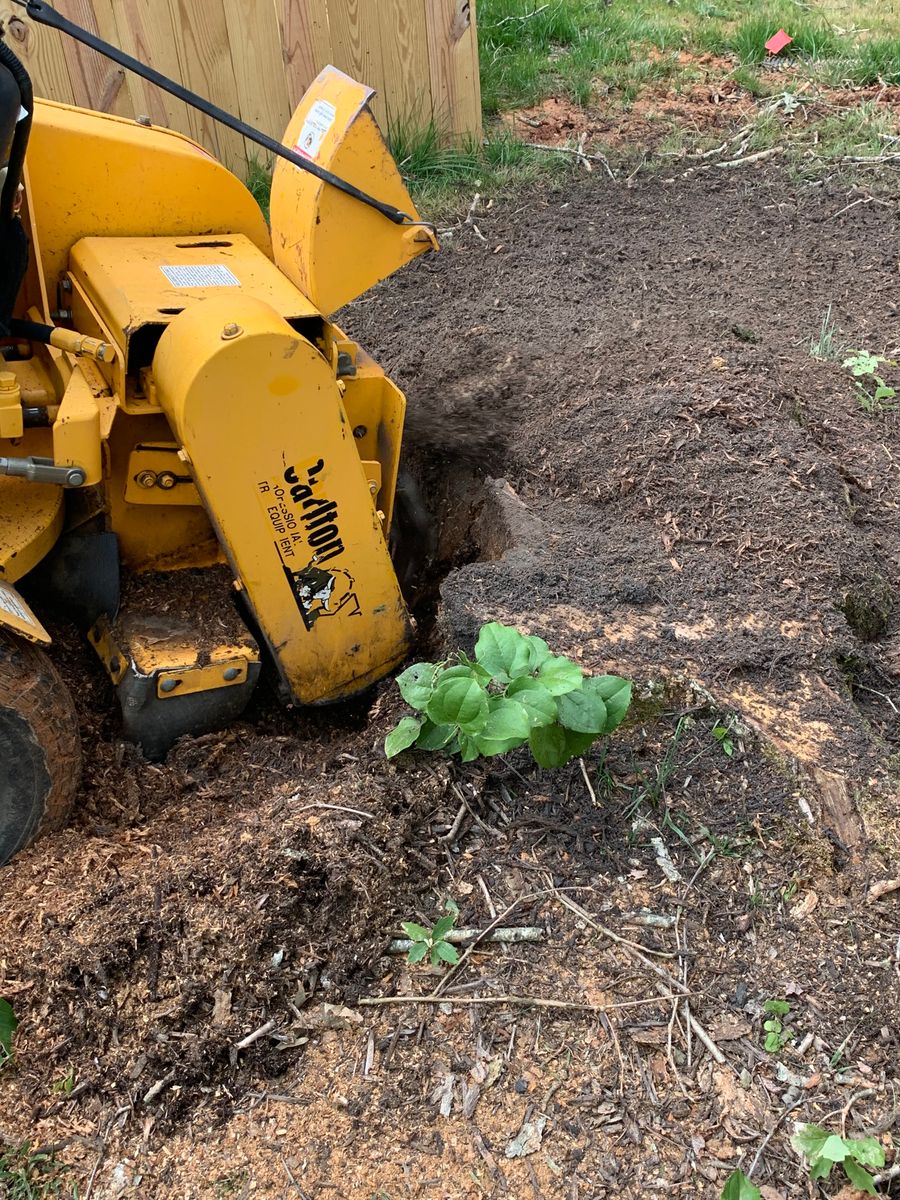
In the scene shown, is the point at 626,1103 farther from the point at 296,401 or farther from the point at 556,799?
the point at 296,401

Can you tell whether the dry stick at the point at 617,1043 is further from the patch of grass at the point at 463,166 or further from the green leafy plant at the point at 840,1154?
the patch of grass at the point at 463,166

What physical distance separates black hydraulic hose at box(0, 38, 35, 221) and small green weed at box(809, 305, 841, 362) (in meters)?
2.83

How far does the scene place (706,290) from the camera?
4438mm

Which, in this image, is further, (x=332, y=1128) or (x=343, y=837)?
(x=343, y=837)

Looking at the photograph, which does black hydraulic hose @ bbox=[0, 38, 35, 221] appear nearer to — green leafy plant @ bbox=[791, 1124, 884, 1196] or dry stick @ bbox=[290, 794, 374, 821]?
dry stick @ bbox=[290, 794, 374, 821]

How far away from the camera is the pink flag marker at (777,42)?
6371mm

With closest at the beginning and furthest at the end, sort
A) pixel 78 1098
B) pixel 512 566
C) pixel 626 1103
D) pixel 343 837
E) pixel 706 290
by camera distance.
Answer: pixel 626 1103 → pixel 78 1098 → pixel 343 837 → pixel 512 566 → pixel 706 290

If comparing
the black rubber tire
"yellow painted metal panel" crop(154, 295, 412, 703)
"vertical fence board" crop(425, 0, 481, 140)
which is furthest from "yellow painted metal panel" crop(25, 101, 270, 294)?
"vertical fence board" crop(425, 0, 481, 140)

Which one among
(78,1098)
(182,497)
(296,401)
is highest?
(296,401)

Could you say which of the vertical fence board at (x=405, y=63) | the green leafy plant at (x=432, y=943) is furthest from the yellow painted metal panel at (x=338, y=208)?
the vertical fence board at (x=405, y=63)

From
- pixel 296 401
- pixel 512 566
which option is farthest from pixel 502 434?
pixel 296 401

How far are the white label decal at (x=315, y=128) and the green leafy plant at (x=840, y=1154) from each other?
232 centimetres

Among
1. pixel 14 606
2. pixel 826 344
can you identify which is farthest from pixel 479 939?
pixel 826 344

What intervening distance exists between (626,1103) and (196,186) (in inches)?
90.5
